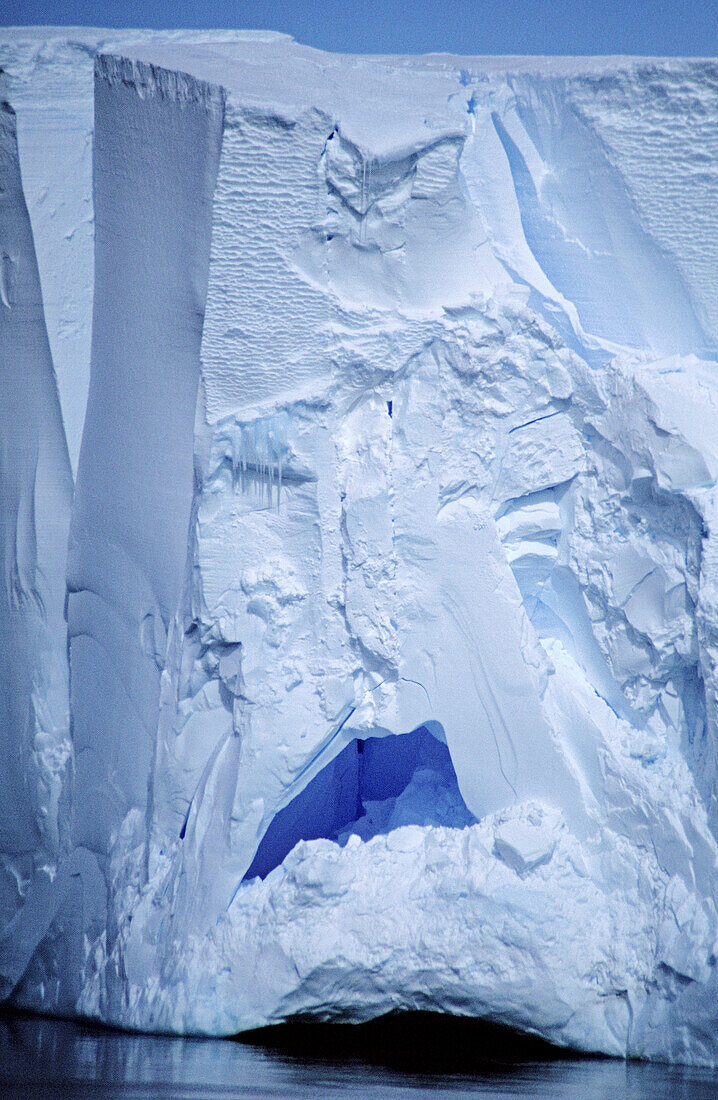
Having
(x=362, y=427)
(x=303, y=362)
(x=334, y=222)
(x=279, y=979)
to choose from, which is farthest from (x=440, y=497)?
(x=279, y=979)

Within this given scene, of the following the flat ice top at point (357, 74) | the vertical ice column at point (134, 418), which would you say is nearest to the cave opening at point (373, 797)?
the vertical ice column at point (134, 418)

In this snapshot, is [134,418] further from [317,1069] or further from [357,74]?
[317,1069]

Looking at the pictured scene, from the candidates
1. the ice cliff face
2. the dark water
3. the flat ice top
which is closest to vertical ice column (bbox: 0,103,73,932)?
the ice cliff face

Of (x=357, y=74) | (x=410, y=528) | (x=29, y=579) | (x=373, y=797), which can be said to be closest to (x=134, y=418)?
(x=29, y=579)

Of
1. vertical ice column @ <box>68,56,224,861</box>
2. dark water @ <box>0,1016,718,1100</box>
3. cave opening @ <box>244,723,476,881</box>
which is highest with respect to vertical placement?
vertical ice column @ <box>68,56,224,861</box>

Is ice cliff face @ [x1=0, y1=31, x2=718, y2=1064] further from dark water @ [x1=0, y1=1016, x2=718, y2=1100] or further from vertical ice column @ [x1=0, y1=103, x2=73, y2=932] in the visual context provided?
vertical ice column @ [x1=0, y1=103, x2=73, y2=932]

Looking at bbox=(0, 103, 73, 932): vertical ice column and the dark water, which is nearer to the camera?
the dark water
